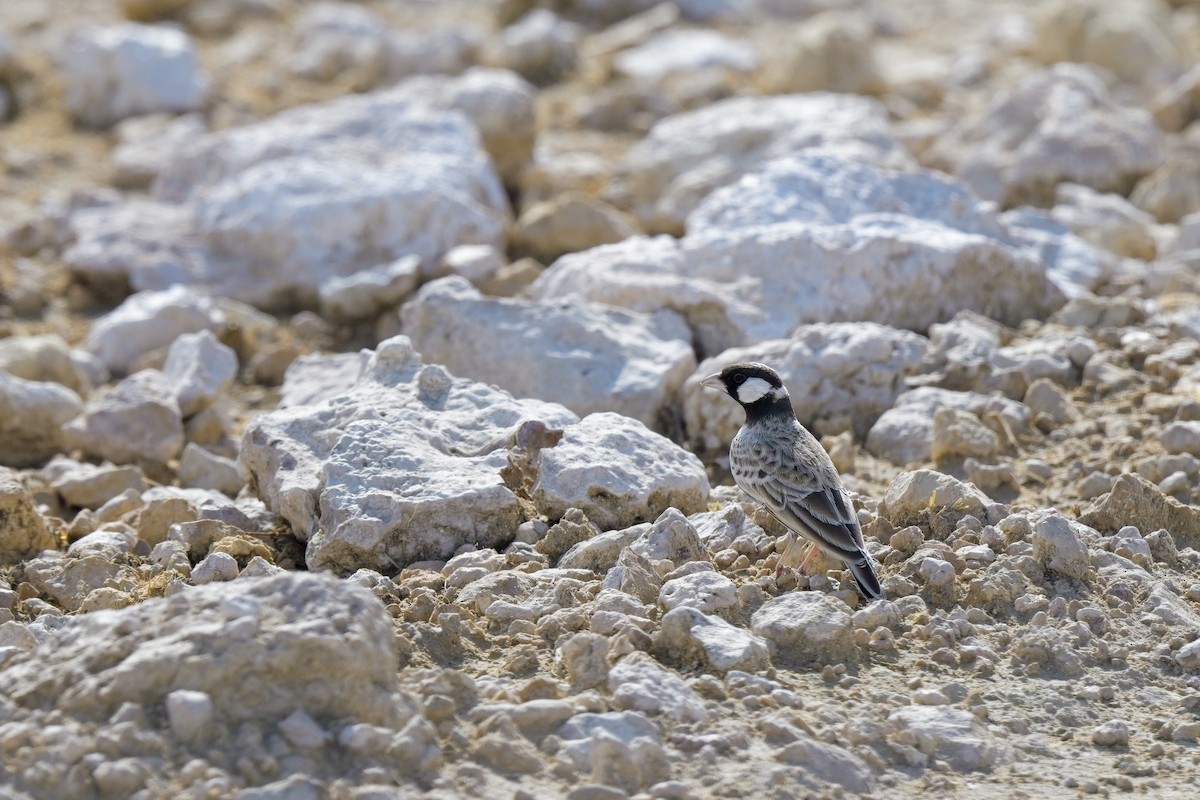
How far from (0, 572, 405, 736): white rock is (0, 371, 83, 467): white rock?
12.6 ft

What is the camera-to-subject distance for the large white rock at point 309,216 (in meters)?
10.4

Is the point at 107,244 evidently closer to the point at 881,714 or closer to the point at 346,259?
the point at 346,259

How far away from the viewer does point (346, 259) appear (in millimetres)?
10367

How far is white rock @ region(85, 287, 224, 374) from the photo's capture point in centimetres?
942

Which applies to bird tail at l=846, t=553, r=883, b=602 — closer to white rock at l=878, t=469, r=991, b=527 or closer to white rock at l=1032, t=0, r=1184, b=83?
white rock at l=878, t=469, r=991, b=527

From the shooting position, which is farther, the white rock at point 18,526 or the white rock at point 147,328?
the white rock at point 147,328

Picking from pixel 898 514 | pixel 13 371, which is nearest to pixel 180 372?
pixel 13 371

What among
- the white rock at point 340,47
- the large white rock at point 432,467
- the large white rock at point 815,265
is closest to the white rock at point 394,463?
the large white rock at point 432,467

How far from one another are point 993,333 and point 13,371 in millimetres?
5213

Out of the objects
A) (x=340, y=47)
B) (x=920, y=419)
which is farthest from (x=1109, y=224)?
(x=340, y=47)

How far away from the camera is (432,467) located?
620cm

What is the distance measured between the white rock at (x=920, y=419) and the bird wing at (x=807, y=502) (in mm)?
1550

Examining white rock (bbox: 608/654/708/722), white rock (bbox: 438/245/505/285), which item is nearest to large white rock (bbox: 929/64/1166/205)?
white rock (bbox: 438/245/505/285)

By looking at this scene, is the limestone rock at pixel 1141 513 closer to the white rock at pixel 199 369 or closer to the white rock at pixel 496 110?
the white rock at pixel 199 369
